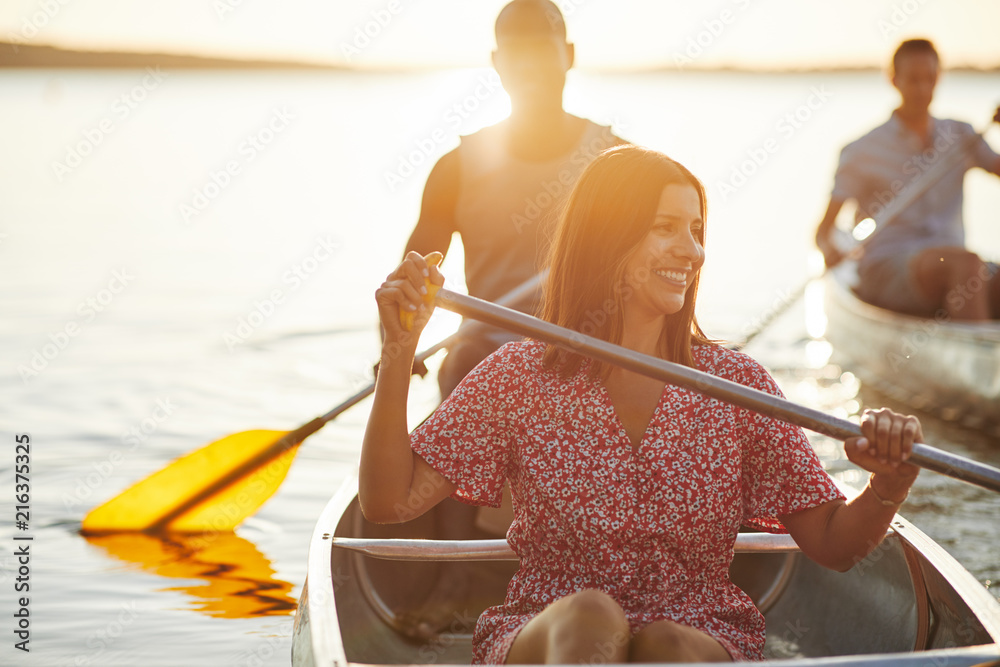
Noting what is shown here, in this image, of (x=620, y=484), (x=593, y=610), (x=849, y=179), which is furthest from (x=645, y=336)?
(x=849, y=179)

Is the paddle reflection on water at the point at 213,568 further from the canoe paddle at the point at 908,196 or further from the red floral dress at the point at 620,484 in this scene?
the canoe paddle at the point at 908,196

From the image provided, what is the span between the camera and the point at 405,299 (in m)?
2.15

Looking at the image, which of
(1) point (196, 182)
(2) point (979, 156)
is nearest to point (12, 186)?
(1) point (196, 182)

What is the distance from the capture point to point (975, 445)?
240 inches

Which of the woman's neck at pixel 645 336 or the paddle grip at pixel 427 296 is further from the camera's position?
the woman's neck at pixel 645 336

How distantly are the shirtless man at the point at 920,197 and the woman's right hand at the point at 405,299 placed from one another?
475 centimetres

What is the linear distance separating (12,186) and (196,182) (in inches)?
115

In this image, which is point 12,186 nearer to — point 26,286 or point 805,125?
point 26,286

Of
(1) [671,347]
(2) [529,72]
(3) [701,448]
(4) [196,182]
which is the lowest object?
(3) [701,448]

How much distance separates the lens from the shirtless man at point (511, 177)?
370 centimetres

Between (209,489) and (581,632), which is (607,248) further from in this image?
(209,489)

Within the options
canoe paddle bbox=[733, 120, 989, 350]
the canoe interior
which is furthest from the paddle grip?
canoe paddle bbox=[733, 120, 989, 350]

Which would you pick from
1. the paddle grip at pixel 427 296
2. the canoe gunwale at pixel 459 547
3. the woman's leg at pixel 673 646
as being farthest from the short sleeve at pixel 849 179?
the woman's leg at pixel 673 646

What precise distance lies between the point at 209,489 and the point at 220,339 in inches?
168
